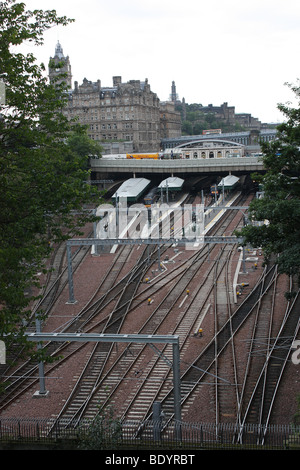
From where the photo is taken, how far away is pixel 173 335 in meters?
18.2

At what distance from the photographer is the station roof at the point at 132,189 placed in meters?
57.8

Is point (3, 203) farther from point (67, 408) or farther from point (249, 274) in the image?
point (249, 274)

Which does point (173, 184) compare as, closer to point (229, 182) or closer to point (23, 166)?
point (229, 182)

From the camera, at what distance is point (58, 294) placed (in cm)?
3484

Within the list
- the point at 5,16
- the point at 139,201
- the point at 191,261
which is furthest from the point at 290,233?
the point at 139,201

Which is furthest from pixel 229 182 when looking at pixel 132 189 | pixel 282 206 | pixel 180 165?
pixel 282 206

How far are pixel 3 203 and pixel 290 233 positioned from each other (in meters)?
10.7

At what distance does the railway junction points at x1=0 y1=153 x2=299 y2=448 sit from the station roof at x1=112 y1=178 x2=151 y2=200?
1403 cm

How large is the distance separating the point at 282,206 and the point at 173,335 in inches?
227

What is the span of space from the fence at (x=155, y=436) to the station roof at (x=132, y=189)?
3949cm

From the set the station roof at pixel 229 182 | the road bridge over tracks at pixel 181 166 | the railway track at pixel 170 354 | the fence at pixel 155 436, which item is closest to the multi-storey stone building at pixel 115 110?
the road bridge over tracks at pixel 181 166

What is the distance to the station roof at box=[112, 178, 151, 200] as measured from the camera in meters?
57.8

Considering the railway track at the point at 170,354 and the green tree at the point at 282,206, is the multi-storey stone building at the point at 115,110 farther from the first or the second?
the green tree at the point at 282,206

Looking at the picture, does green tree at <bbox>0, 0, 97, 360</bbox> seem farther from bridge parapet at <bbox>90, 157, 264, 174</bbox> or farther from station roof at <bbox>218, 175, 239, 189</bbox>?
bridge parapet at <bbox>90, 157, 264, 174</bbox>
